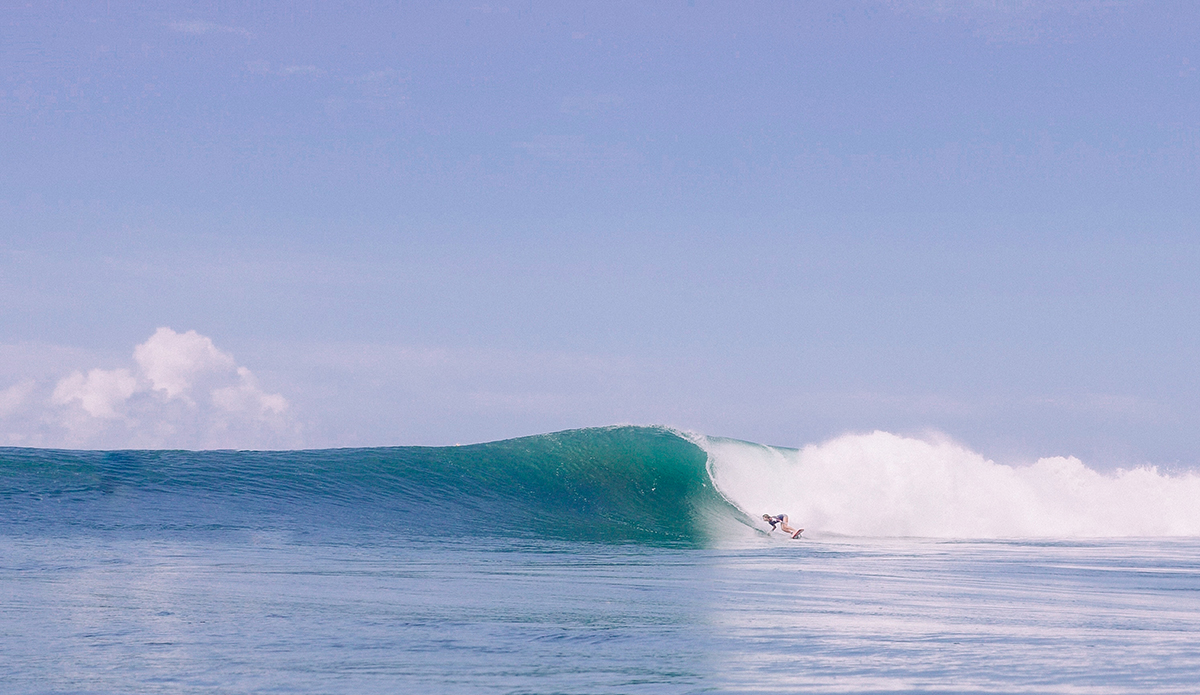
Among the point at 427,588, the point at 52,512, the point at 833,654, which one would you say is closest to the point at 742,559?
the point at 427,588

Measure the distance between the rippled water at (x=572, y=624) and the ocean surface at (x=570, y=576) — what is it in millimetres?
37

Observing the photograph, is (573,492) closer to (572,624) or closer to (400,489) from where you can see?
(400,489)

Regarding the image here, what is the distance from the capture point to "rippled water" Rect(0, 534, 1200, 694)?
5.18m

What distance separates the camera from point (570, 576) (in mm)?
10219

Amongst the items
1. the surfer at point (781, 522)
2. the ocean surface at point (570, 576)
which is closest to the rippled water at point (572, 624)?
the ocean surface at point (570, 576)

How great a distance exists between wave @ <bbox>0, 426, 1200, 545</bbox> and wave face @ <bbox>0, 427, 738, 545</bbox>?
46 millimetres

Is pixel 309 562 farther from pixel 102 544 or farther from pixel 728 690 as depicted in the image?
pixel 728 690

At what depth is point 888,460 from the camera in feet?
73.6

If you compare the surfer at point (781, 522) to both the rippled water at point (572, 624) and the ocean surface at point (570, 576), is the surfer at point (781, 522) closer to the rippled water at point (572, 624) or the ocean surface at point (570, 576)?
the ocean surface at point (570, 576)

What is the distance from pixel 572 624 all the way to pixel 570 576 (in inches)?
131

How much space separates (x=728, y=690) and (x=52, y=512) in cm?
1301

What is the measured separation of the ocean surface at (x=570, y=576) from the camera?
17.7 ft

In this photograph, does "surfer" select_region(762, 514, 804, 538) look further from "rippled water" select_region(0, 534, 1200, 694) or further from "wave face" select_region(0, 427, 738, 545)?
"rippled water" select_region(0, 534, 1200, 694)

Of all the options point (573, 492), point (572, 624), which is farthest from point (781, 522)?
point (572, 624)
